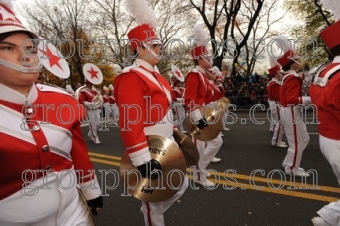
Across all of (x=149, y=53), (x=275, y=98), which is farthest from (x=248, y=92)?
→ (x=149, y=53)

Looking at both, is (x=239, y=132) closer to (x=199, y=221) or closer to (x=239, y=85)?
(x=199, y=221)

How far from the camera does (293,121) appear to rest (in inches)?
183

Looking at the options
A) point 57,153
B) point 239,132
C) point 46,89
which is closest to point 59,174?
point 57,153

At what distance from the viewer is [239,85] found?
673 inches

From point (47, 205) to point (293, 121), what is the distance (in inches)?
157

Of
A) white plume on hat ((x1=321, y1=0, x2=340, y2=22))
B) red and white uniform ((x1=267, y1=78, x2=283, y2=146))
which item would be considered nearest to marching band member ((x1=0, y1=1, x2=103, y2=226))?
white plume on hat ((x1=321, y1=0, x2=340, y2=22))

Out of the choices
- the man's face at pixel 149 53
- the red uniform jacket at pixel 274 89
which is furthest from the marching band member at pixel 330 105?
the red uniform jacket at pixel 274 89

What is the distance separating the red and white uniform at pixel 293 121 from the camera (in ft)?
14.3

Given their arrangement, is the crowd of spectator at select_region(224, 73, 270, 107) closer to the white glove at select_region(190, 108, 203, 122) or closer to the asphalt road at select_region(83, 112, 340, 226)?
the asphalt road at select_region(83, 112, 340, 226)

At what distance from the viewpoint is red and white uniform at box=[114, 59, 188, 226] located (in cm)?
235

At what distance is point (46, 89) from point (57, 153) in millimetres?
437

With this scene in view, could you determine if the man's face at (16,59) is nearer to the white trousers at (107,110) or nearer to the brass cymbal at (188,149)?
the brass cymbal at (188,149)

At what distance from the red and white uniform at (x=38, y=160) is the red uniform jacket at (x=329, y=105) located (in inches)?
76.2

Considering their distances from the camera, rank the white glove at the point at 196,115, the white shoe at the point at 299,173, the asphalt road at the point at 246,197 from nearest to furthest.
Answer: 1. the asphalt road at the point at 246,197
2. the white glove at the point at 196,115
3. the white shoe at the point at 299,173
